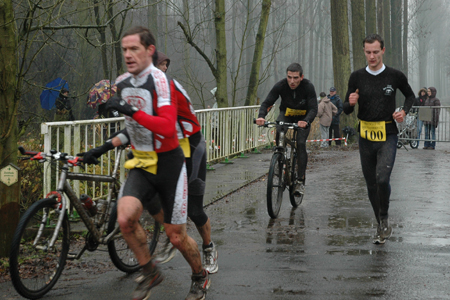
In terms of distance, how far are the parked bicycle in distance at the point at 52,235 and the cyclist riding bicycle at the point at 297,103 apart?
3.47 metres

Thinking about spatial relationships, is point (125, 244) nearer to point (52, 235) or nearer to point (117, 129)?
point (52, 235)

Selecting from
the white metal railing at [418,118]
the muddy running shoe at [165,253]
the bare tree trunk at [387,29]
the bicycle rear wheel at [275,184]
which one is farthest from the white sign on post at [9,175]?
the bare tree trunk at [387,29]

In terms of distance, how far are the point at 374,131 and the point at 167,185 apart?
9.70 feet

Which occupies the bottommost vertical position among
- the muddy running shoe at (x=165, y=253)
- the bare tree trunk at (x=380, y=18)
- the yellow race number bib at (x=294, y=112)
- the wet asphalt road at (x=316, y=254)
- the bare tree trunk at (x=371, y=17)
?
the wet asphalt road at (x=316, y=254)

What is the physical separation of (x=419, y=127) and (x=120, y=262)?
53.1 feet

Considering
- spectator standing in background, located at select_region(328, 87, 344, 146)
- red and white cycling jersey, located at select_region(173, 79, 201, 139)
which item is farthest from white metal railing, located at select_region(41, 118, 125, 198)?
spectator standing in background, located at select_region(328, 87, 344, 146)

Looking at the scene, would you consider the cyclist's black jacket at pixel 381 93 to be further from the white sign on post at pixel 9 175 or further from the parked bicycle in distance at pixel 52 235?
the white sign on post at pixel 9 175

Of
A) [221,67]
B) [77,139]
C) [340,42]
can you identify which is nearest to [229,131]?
[221,67]

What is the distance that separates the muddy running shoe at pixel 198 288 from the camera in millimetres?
4418

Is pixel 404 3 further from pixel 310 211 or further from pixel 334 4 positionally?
pixel 310 211

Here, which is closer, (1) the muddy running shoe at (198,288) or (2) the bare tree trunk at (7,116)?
(1) the muddy running shoe at (198,288)

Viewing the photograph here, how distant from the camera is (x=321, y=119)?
19.9 m

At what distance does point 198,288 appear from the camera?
447cm

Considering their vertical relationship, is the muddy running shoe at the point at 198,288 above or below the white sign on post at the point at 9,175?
below
